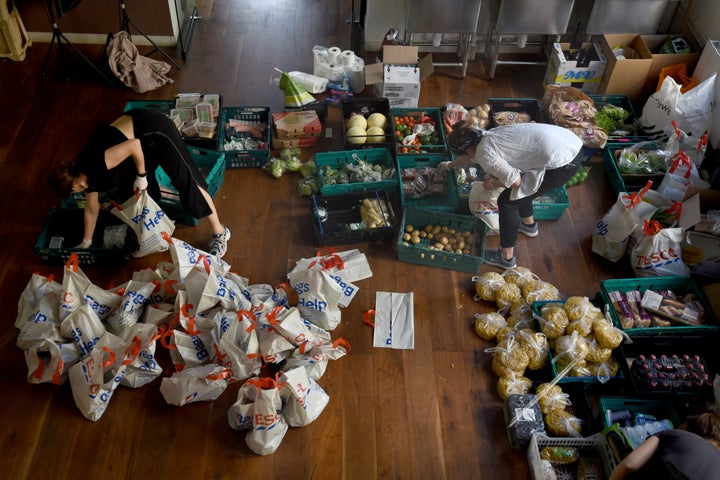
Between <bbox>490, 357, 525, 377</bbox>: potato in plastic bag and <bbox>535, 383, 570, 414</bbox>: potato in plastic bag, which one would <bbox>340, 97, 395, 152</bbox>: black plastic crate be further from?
<bbox>535, 383, 570, 414</bbox>: potato in plastic bag

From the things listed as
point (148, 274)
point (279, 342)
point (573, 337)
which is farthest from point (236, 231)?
point (573, 337)

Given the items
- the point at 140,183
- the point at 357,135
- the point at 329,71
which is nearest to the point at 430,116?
the point at 357,135

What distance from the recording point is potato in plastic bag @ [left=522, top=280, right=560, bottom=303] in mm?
3463

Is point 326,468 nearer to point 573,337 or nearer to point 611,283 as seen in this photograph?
point 573,337

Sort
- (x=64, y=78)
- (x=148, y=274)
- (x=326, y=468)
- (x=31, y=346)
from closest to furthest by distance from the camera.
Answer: (x=326, y=468), (x=31, y=346), (x=148, y=274), (x=64, y=78)

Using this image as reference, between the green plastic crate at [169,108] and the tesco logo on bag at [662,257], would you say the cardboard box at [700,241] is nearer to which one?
the tesco logo on bag at [662,257]

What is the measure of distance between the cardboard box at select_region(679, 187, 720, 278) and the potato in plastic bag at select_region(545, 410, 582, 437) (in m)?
1.31

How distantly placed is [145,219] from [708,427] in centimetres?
288

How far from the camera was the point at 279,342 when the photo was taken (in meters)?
3.09

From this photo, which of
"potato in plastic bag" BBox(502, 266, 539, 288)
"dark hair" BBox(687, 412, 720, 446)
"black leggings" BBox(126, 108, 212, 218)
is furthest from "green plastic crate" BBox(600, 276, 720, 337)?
"black leggings" BBox(126, 108, 212, 218)

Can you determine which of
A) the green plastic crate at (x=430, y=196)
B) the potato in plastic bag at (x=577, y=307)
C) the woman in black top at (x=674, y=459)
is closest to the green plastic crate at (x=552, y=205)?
the green plastic crate at (x=430, y=196)

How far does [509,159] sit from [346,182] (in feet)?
3.69

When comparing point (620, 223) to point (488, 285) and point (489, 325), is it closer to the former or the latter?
point (488, 285)

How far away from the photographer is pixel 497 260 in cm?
378
